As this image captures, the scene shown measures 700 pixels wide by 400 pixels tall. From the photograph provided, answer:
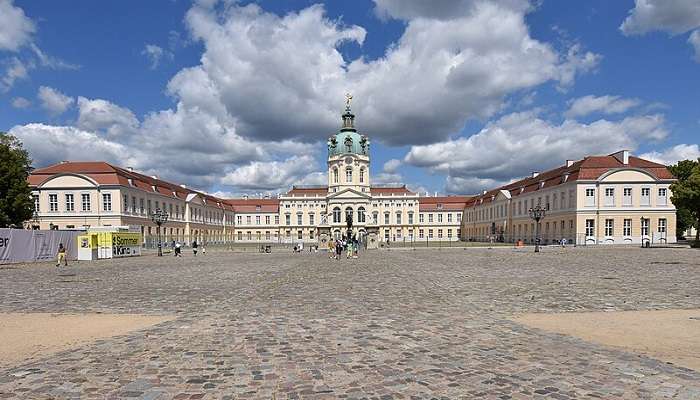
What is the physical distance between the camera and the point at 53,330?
26.2ft

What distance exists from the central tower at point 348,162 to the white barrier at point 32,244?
70.7m

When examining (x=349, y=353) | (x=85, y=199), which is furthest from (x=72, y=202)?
(x=349, y=353)

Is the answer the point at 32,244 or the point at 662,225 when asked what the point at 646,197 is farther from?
the point at 32,244

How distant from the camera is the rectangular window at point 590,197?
186ft

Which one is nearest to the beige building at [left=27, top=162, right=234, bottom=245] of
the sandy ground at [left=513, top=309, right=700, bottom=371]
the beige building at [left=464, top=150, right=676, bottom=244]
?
the sandy ground at [left=513, top=309, right=700, bottom=371]

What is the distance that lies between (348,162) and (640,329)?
9458 centimetres

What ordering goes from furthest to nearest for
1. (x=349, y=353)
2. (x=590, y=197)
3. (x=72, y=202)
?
(x=72, y=202) → (x=590, y=197) → (x=349, y=353)

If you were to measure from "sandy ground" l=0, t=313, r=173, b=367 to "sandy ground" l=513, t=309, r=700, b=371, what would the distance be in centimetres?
763

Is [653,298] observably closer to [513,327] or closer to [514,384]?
[513,327]

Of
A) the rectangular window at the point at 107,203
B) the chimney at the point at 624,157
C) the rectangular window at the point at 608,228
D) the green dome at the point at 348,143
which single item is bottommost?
the rectangular window at the point at 608,228

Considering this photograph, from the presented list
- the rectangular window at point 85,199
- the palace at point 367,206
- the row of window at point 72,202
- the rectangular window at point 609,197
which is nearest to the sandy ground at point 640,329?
the palace at point 367,206

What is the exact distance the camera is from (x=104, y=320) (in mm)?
8867

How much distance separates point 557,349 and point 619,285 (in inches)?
365

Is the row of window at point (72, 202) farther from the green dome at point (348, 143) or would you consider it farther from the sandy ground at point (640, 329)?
the sandy ground at point (640, 329)
